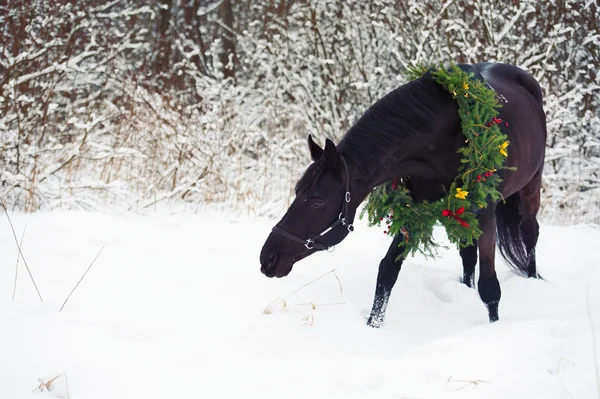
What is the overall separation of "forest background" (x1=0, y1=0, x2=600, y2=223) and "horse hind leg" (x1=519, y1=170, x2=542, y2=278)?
256cm

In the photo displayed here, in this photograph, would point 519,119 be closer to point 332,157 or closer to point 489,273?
point 489,273

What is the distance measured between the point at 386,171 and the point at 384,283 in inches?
26.7

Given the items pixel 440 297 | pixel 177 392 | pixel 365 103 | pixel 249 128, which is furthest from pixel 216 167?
pixel 177 392

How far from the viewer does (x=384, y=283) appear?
322 centimetres

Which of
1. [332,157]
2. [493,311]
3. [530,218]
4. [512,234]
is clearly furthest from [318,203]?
[530,218]

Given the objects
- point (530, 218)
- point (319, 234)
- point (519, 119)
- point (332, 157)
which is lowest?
point (530, 218)

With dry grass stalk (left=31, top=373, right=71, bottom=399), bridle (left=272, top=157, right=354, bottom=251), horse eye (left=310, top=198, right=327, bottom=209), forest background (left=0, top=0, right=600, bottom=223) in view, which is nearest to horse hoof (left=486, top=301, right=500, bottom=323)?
bridle (left=272, top=157, right=354, bottom=251)

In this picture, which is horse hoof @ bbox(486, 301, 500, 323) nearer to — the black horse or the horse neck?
the black horse

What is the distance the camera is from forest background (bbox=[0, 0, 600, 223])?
552cm

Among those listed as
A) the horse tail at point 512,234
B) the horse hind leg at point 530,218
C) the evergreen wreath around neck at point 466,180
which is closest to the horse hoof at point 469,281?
the horse tail at point 512,234

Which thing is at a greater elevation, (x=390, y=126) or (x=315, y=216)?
(x=390, y=126)

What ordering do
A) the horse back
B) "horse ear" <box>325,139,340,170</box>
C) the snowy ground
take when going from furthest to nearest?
1. the horse back
2. "horse ear" <box>325,139,340,170</box>
3. the snowy ground

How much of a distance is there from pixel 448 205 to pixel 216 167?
4114mm

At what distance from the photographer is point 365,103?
7770 mm
